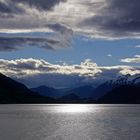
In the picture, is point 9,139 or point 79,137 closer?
point 9,139

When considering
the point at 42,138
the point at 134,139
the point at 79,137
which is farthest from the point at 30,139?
the point at 134,139

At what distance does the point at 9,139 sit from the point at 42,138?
35.6ft

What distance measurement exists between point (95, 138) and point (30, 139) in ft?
70.2

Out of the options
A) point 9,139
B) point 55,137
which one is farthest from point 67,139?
point 9,139

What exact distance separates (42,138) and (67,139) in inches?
327

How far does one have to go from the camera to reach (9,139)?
12975 centimetres

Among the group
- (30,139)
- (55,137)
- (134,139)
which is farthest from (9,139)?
(134,139)

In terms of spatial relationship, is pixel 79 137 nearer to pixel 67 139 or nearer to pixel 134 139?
pixel 67 139

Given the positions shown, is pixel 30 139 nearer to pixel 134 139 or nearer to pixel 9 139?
pixel 9 139

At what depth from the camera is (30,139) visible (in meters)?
130

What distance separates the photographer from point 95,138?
135375mm

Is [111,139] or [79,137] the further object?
[79,137]

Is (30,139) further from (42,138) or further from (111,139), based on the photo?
(111,139)

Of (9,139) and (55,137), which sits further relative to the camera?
(55,137)
